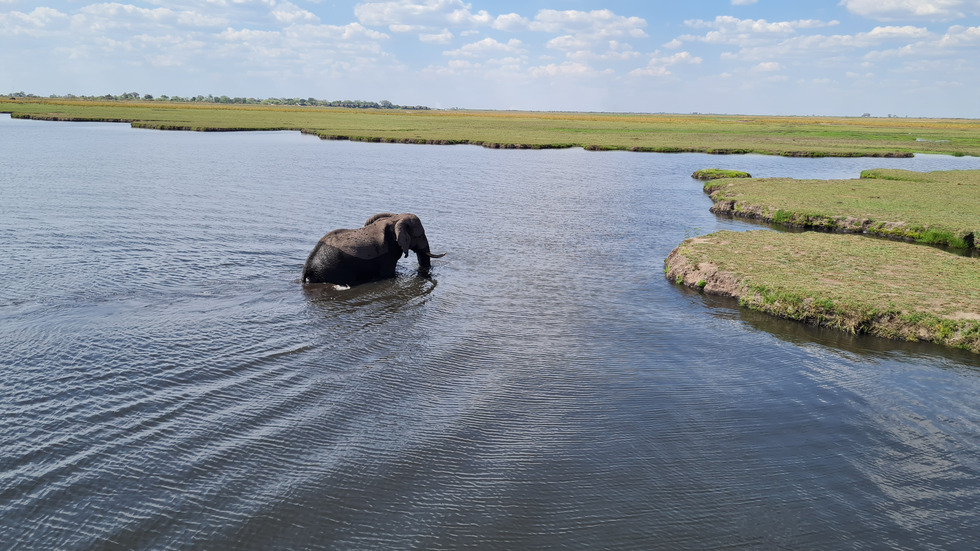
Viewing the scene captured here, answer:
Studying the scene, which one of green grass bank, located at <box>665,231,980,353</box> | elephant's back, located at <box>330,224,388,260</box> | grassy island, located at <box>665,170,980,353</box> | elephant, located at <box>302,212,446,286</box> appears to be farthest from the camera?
elephant's back, located at <box>330,224,388,260</box>

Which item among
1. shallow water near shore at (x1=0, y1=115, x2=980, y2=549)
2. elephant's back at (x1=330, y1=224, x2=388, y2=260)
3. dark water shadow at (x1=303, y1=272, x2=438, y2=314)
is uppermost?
elephant's back at (x1=330, y1=224, x2=388, y2=260)

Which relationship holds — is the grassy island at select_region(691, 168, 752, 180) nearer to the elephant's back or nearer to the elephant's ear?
the elephant's ear

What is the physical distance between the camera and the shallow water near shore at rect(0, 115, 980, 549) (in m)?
8.39

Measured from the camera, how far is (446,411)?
11180mm

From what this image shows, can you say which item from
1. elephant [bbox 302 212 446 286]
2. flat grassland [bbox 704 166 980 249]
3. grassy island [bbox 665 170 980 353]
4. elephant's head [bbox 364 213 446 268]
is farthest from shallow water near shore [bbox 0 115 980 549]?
flat grassland [bbox 704 166 980 249]

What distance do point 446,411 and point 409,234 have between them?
31.6 ft

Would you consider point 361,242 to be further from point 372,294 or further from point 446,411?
point 446,411

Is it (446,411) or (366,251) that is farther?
(366,251)

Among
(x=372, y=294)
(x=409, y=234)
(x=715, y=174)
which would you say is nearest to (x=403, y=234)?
(x=409, y=234)

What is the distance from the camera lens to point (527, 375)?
12.8 metres

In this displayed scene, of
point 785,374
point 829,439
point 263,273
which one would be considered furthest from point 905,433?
point 263,273

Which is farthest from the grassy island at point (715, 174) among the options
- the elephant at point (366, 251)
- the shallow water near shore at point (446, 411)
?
the elephant at point (366, 251)

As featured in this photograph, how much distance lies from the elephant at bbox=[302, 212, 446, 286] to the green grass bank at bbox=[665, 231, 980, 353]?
8334 mm

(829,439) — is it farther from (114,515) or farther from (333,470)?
(114,515)
